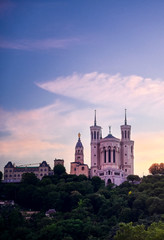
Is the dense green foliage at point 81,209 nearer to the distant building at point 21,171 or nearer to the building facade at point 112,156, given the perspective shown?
the building facade at point 112,156

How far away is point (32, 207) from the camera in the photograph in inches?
3541

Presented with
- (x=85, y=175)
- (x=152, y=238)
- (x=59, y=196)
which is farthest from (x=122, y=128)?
(x=152, y=238)

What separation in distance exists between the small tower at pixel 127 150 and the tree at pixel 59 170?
1486 centimetres

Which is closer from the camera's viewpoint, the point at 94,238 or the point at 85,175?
the point at 94,238

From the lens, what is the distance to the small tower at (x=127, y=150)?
11762cm

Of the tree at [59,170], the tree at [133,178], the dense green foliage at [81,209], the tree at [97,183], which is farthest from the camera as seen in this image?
the tree at [59,170]

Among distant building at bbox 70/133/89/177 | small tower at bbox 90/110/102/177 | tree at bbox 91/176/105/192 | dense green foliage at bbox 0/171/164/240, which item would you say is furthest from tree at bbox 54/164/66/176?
tree at bbox 91/176/105/192

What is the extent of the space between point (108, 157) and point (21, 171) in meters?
19.4

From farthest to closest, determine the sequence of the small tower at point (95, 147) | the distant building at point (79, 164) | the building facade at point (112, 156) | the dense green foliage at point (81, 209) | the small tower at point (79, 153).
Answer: the small tower at point (79, 153), the small tower at point (95, 147), the distant building at point (79, 164), the building facade at point (112, 156), the dense green foliage at point (81, 209)

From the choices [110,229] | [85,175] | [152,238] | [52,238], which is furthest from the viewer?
[85,175]

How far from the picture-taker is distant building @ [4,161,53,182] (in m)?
115

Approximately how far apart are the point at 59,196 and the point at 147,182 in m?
19.4

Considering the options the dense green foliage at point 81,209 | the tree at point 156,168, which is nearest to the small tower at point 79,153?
the dense green foliage at point 81,209

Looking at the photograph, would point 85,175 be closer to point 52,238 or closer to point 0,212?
point 0,212
